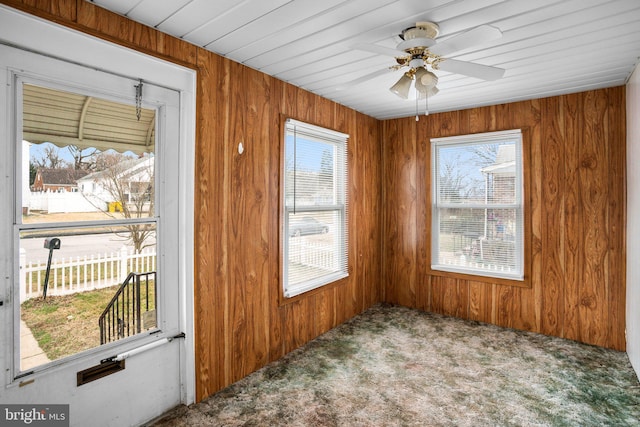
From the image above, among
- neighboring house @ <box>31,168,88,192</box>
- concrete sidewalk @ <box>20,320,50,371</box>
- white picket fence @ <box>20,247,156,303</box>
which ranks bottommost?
concrete sidewalk @ <box>20,320,50,371</box>

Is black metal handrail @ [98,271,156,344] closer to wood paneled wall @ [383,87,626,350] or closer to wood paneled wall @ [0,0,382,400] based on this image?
wood paneled wall @ [0,0,382,400]

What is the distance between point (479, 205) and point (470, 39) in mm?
2581

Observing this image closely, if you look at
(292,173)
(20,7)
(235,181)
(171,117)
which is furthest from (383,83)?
(20,7)

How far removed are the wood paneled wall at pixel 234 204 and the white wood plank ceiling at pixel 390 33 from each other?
0.12 m

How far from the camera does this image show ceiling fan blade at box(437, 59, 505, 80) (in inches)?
75.1

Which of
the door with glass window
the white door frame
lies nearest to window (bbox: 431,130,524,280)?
the white door frame

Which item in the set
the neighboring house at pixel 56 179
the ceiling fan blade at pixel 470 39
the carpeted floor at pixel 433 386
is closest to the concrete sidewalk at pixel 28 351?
the neighboring house at pixel 56 179

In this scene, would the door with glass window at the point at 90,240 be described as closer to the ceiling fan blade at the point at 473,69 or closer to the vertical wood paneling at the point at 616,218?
the ceiling fan blade at the point at 473,69

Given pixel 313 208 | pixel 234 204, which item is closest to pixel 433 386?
pixel 313 208

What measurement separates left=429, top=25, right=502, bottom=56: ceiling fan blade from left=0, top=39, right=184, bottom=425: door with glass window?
1690 millimetres

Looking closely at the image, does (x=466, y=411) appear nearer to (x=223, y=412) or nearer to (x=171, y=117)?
(x=223, y=412)

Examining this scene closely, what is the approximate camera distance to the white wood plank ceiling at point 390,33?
182cm

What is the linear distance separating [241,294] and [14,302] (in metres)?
1.36

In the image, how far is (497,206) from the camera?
3.76m
